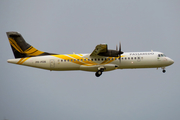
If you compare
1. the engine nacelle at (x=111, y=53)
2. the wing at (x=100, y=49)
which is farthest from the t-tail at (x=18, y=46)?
the engine nacelle at (x=111, y=53)

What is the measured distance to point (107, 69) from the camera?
28422 millimetres

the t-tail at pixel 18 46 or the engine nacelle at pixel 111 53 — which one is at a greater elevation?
the t-tail at pixel 18 46

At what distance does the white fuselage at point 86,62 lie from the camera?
93.8 feet

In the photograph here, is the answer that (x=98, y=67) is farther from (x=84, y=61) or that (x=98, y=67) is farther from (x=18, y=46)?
(x=18, y=46)

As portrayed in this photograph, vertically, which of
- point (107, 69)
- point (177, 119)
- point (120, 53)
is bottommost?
point (177, 119)

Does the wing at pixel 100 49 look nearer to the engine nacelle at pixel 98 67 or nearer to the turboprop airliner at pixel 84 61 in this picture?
the turboprop airliner at pixel 84 61

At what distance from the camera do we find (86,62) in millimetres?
28625

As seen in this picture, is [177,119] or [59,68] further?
[177,119]

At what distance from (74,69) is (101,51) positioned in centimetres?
428

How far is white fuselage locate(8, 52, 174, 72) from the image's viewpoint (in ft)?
93.8

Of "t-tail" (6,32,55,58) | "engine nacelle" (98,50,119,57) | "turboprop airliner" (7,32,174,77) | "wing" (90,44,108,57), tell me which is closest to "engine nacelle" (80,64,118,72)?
"turboprop airliner" (7,32,174,77)

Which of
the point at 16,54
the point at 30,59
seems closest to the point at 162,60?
the point at 30,59

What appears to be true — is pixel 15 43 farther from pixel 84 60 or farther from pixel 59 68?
pixel 84 60

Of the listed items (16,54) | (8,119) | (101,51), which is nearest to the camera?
(101,51)
